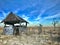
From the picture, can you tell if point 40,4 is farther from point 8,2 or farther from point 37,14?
point 8,2

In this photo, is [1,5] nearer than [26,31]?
Yes

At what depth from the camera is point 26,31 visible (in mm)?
5887

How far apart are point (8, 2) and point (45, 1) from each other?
3.69ft

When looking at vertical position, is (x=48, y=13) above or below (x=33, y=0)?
below

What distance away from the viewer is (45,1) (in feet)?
15.0

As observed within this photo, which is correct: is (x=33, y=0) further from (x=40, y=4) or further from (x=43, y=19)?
(x=43, y=19)

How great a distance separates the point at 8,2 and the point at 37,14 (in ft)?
3.16

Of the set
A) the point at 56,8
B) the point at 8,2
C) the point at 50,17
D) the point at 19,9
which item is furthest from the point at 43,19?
the point at 8,2

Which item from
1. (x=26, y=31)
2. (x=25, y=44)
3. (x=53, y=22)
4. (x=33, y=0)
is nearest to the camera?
(x=25, y=44)

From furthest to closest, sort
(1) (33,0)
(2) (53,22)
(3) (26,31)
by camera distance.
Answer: (3) (26,31)
(2) (53,22)
(1) (33,0)

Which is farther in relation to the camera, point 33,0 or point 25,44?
point 33,0

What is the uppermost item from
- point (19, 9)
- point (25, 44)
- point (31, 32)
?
point (19, 9)

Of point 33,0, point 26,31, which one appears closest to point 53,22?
point 33,0

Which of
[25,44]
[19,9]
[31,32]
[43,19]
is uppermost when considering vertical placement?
[19,9]
